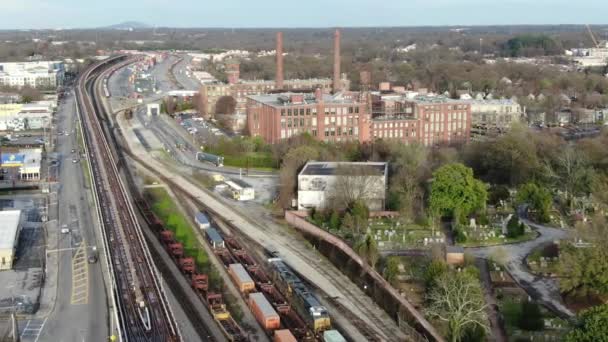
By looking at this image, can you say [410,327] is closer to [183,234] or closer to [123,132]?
[183,234]

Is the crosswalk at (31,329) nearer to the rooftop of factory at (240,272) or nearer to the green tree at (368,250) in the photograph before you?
the rooftop of factory at (240,272)

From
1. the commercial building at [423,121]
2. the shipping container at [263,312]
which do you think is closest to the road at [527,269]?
the shipping container at [263,312]

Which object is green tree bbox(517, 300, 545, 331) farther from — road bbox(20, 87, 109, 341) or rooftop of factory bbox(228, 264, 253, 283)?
road bbox(20, 87, 109, 341)

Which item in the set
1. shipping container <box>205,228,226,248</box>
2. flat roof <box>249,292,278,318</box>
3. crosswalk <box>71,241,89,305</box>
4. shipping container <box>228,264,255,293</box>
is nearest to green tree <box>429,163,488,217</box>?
shipping container <box>205,228,226,248</box>


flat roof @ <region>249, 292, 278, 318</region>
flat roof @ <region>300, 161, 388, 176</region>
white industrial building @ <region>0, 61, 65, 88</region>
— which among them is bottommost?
flat roof @ <region>249, 292, 278, 318</region>

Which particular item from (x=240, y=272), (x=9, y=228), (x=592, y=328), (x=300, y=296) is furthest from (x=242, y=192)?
(x=592, y=328)
